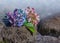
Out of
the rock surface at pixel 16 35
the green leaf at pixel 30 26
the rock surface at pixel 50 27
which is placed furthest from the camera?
the rock surface at pixel 50 27

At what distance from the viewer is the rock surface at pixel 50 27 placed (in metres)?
2.62

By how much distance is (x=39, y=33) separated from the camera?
2596 millimetres

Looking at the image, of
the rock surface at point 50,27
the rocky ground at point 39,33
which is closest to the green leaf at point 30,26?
the rocky ground at point 39,33

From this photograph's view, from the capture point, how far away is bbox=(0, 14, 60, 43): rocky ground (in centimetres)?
215

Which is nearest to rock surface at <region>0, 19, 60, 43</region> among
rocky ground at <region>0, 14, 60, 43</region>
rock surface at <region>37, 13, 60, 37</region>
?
rocky ground at <region>0, 14, 60, 43</region>

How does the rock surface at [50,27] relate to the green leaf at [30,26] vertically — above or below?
below

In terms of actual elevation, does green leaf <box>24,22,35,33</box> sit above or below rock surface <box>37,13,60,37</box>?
above

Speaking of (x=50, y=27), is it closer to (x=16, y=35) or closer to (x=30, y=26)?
(x=30, y=26)

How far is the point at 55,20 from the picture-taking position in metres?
2.74

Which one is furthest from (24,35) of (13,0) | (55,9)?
(55,9)

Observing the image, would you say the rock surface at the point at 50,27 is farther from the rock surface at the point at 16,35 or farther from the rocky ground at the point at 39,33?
the rock surface at the point at 16,35

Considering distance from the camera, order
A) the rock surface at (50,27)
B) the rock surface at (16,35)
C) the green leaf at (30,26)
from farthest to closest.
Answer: the rock surface at (50,27) → the green leaf at (30,26) → the rock surface at (16,35)

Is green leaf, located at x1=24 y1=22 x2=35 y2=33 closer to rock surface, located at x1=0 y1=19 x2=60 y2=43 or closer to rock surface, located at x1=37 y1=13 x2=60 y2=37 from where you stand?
rock surface, located at x1=0 y1=19 x2=60 y2=43

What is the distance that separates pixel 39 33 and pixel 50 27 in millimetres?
140
